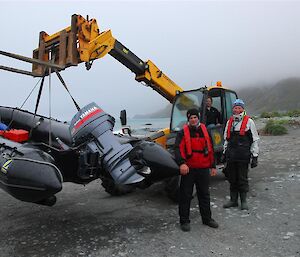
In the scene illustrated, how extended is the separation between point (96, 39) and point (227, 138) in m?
3.19

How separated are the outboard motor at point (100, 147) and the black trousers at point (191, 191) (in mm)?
767

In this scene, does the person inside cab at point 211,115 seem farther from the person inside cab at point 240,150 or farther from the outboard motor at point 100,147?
the outboard motor at point 100,147

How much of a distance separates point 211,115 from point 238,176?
1.92 meters

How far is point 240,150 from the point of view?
5.80m

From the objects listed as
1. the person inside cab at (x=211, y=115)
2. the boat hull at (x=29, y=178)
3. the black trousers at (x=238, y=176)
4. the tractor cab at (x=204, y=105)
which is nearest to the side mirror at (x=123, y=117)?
the tractor cab at (x=204, y=105)

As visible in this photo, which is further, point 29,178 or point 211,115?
point 211,115

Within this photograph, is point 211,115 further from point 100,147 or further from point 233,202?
point 100,147

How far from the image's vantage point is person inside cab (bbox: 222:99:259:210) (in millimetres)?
5809

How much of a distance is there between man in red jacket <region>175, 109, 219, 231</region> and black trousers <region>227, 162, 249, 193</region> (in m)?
0.93

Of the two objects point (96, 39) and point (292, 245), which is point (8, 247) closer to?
point (292, 245)

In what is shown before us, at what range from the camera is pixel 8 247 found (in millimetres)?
4664

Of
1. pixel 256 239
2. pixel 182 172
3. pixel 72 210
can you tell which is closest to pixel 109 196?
pixel 72 210

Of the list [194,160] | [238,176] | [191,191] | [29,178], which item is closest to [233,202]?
[238,176]

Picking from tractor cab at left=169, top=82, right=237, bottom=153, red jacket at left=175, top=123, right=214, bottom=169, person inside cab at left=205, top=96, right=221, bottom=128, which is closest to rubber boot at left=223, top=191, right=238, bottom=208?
red jacket at left=175, top=123, right=214, bottom=169
